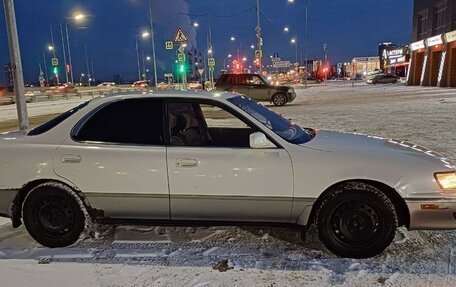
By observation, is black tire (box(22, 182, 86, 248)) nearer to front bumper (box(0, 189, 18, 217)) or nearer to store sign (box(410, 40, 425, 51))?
front bumper (box(0, 189, 18, 217))

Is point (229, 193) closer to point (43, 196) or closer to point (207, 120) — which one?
point (207, 120)

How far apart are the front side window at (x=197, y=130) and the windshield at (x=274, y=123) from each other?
17 centimetres

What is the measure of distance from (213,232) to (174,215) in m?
0.68

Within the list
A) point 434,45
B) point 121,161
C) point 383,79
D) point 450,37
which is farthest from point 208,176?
point 383,79

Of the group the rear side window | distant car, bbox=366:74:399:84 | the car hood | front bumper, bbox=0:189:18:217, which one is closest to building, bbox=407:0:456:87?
distant car, bbox=366:74:399:84

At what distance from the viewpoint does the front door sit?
3.98 m

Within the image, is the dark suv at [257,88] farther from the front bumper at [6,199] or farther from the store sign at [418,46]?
the store sign at [418,46]

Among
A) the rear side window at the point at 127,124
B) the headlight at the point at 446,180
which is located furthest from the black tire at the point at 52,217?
the headlight at the point at 446,180

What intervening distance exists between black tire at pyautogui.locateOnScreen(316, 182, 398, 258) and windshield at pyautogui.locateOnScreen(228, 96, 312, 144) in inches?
26.4

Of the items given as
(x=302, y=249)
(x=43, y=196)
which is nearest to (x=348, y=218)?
(x=302, y=249)

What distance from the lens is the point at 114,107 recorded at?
14.4 ft

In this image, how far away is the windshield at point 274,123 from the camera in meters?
4.29

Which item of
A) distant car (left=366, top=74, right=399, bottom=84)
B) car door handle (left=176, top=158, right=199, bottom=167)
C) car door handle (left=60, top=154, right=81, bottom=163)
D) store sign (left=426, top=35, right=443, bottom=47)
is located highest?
store sign (left=426, top=35, right=443, bottom=47)

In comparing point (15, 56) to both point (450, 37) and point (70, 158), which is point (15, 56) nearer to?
point (70, 158)
